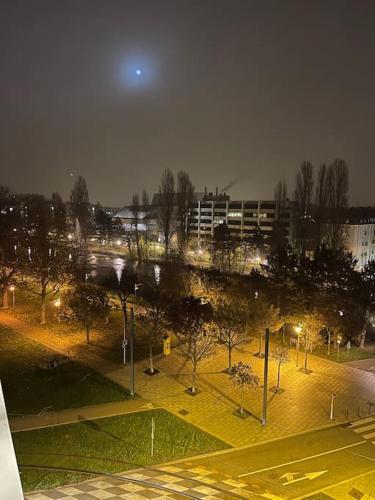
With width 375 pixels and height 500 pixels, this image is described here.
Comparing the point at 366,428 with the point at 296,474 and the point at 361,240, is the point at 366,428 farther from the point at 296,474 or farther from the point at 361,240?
the point at 361,240

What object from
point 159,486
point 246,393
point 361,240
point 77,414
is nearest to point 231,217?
point 361,240

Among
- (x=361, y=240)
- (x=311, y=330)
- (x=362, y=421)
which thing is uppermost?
(x=361, y=240)

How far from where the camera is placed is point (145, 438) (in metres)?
13.1

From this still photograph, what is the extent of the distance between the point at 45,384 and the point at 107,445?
5.74m

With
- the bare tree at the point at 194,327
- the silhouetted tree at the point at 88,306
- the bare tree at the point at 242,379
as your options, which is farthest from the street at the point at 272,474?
the silhouetted tree at the point at 88,306

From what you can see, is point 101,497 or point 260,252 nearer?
point 101,497

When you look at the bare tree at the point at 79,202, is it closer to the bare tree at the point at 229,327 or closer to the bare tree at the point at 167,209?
the bare tree at the point at 167,209

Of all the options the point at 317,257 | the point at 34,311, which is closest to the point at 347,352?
the point at 317,257

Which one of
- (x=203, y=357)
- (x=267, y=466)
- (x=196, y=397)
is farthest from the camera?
(x=203, y=357)

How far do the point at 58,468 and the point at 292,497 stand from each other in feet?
19.0

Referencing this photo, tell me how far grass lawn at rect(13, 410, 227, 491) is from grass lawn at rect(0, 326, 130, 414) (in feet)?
6.54

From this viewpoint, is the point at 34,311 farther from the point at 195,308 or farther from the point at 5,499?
the point at 5,499

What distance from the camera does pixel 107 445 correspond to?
12.5m

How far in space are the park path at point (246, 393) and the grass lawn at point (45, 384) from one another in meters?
0.84
